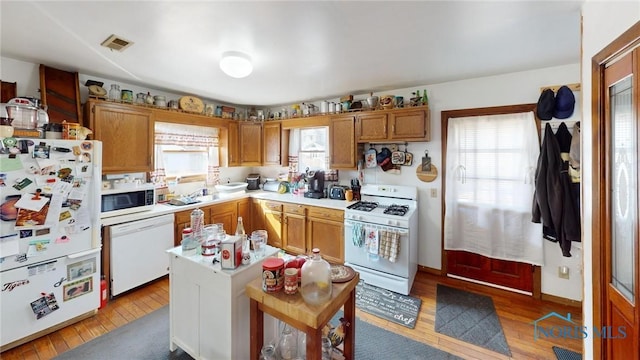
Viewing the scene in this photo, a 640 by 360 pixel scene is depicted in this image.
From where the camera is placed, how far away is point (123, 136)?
2885 millimetres

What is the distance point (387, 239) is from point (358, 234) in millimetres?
346

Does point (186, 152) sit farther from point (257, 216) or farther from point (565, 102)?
point (565, 102)

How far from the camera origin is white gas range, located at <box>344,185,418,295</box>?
8.95ft

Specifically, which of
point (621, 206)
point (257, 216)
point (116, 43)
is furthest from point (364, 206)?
point (116, 43)

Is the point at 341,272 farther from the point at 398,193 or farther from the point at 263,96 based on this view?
the point at 263,96

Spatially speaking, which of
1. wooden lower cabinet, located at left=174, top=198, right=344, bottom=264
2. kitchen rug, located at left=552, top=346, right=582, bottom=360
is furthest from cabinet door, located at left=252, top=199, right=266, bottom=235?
kitchen rug, located at left=552, top=346, right=582, bottom=360

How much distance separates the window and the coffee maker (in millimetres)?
206

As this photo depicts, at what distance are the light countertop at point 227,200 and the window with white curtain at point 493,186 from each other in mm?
1373

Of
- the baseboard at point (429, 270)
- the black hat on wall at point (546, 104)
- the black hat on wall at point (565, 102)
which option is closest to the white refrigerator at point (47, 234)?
the baseboard at point (429, 270)

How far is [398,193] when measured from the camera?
129 inches

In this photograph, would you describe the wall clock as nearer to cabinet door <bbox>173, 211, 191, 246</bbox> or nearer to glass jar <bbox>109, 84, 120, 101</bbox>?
glass jar <bbox>109, 84, 120, 101</bbox>

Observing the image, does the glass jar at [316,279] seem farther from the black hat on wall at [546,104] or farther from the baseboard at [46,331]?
the black hat on wall at [546,104]

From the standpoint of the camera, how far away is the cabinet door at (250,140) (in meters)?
4.25

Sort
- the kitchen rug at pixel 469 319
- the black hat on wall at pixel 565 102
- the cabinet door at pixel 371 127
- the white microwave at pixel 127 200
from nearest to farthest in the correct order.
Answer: the kitchen rug at pixel 469 319 → the black hat on wall at pixel 565 102 → the white microwave at pixel 127 200 → the cabinet door at pixel 371 127
